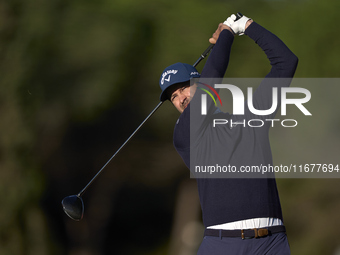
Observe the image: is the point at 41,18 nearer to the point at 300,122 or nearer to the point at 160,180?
the point at 160,180

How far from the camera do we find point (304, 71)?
557cm

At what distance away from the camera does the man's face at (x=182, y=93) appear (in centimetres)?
221

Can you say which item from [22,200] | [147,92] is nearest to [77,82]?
[147,92]

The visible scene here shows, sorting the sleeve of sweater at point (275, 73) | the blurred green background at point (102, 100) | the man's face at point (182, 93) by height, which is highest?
the sleeve of sweater at point (275, 73)

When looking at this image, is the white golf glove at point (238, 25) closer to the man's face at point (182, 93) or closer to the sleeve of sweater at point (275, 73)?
the sleeve of sweater at point (275, 73)

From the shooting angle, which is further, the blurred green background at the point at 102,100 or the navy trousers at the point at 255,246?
the blurred green background at the point at 102,100

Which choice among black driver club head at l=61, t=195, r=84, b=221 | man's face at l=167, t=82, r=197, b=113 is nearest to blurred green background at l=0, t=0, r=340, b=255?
black driver club head at l=61, t=195, r=84, b=221

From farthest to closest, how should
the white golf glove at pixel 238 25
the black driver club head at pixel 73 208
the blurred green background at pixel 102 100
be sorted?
1. the blurred green background at pixel 102 100
2. the black driver club head at pixel 73 208
3. the white golf glove at pixel 238 25

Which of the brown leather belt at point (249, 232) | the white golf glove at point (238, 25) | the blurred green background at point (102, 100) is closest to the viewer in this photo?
the brown leather belt at point (249, 232)

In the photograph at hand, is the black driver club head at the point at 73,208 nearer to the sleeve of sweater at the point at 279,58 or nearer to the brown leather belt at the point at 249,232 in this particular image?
the brown leather belt at the point at 249,232

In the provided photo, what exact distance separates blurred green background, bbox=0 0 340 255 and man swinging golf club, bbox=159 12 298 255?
11.1ft

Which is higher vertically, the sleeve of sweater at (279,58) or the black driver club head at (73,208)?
the sleeve of sweater at (279,58)

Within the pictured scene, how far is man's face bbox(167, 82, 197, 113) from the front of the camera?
2213 mm

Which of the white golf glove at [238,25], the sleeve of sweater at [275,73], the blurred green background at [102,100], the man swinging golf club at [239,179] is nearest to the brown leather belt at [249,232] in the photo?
the man swinging golf club at [239,179]
